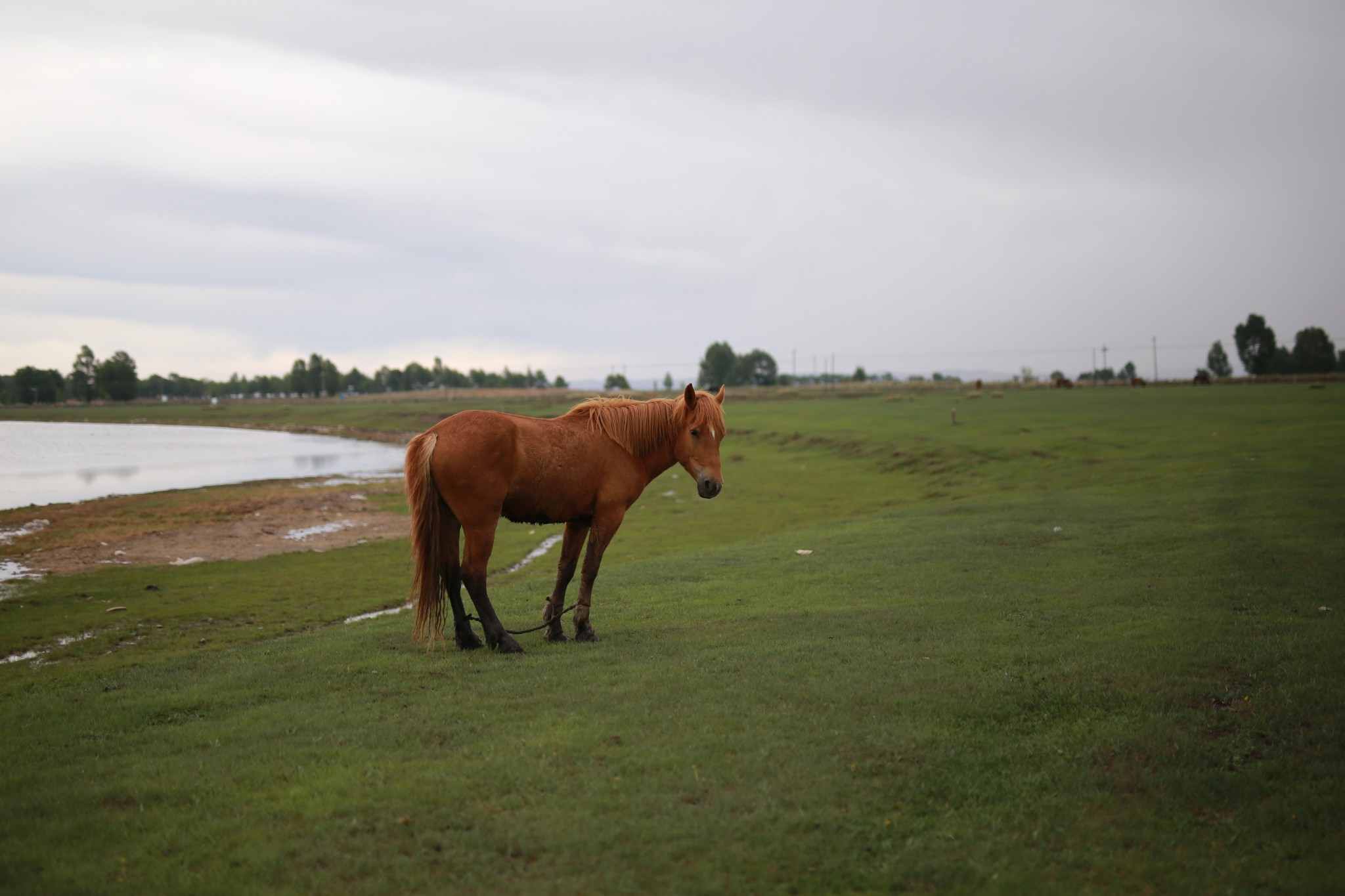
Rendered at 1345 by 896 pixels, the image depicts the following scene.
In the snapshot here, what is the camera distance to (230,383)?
183375 mm

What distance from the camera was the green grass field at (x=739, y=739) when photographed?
3979 mm

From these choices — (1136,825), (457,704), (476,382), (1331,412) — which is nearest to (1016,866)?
(1136,825)

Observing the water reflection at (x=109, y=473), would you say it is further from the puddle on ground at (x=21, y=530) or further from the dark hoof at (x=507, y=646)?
the dark hoof at (x=507, y=646)

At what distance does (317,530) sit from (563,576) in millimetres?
16280

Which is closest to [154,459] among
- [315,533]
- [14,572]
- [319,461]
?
[319,461]

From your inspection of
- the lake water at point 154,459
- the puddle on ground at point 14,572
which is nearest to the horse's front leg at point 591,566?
the puddle on ground at point 14,572

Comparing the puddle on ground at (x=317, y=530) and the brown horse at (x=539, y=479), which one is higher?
the brown horse at (x=539, y=479)

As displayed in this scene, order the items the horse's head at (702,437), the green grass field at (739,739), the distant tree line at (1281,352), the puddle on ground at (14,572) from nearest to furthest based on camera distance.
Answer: the green grass field at (739,739) → the horse's head at (702,437) → the puddle on ground at (14,572) → the distant tree line at (1281,352)

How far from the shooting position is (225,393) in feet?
582

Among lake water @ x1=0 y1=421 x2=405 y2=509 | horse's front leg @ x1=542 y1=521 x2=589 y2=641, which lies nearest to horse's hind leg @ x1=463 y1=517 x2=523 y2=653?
horse's front leg @ x1=542 y1=521 x2=589 y2=641

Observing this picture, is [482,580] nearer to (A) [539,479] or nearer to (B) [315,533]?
(A) [539,479]

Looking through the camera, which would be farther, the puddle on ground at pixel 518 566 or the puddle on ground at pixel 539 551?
the puddle on ground at pixel 539 551

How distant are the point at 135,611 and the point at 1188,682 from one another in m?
14.1

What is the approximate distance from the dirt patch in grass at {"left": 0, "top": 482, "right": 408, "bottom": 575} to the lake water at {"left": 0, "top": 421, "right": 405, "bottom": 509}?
13.2ft
